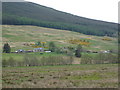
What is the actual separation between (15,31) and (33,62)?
409ft

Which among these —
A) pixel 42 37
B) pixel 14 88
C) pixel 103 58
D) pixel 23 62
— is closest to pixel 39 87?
pixel 14 88

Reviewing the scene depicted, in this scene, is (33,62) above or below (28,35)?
below

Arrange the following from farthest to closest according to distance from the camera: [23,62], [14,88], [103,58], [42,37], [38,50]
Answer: [42,37]
[38,50]
[103,58]
[23,62]
[14,88]

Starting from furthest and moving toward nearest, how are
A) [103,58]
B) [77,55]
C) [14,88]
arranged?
[77,55]
[103,58]
[14,88]

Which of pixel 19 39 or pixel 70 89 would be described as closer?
pixel 70 89

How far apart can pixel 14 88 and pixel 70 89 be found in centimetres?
539

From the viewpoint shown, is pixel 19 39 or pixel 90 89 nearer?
pixel 90 89

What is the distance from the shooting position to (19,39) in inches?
6698

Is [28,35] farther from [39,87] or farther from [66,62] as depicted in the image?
[39,87]

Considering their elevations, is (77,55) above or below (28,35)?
below

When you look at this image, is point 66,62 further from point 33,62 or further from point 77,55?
point 77,55

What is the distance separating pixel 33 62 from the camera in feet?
248

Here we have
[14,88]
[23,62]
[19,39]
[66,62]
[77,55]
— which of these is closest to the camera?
[14,88]

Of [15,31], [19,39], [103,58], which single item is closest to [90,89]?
[103,58]
